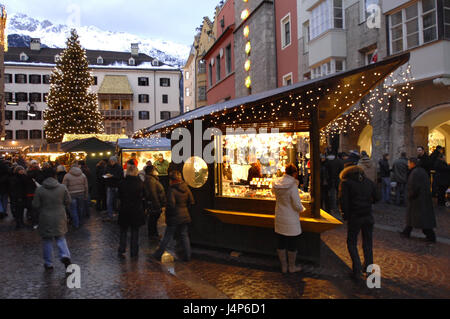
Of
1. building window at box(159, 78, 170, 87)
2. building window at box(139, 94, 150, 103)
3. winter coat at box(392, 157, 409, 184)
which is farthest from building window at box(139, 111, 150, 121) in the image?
winter coat at box(392, 157, 409, 184)

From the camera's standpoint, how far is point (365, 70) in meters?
6.37

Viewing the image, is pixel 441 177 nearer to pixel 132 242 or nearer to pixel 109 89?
pixel 132 242

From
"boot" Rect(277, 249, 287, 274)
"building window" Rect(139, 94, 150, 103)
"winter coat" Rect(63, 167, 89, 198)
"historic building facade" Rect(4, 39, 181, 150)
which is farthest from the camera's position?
"building window" Rect(139, 94, 150, 103)

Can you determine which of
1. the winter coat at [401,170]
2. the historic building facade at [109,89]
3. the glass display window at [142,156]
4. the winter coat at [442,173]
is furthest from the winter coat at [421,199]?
the historic building facade at [109,89]

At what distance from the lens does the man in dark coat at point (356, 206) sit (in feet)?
20.0

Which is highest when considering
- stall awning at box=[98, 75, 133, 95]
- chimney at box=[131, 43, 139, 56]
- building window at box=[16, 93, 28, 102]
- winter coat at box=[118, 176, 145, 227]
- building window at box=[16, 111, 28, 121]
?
chimney at box=[131, 43, 139, 56]

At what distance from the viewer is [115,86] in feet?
208

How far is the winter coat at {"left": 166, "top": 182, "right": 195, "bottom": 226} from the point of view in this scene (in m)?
7.56

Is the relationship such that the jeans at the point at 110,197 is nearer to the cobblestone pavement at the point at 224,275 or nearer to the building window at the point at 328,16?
the cobblestone pavement at the point at 224,275

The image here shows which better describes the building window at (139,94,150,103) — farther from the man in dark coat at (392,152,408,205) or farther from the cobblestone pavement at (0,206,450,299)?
the cobblestone pavement at (0,206,450,299)

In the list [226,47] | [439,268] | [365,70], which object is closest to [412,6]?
[365,70]

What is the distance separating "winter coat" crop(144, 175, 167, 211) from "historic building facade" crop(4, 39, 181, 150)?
52937mm
